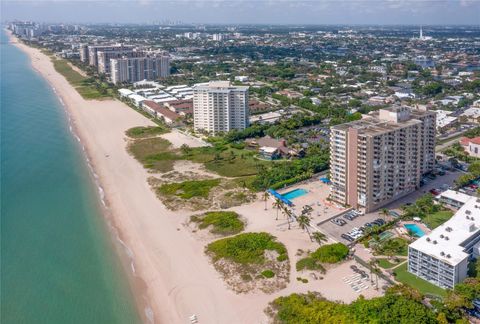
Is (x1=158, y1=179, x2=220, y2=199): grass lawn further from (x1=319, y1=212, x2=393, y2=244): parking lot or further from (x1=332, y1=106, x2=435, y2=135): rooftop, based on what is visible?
(x1=332, y1=106, x2=435, y2=135): rooftop

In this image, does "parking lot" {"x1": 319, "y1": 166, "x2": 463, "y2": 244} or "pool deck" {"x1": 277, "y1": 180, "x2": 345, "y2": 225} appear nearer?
"parking lot" {"x1": 319, "y1": 166, "x2": 463, "y2": 244}

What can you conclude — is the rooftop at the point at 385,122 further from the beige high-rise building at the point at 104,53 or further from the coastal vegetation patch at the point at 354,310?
the beige high-rise building at the point at 104,53

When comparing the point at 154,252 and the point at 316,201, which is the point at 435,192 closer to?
the point at 316,201

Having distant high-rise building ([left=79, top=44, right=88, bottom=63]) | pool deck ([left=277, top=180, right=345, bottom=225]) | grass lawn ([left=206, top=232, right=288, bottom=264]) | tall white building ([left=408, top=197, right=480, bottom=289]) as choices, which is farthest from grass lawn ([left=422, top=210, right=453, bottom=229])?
distant high-rise building ([left=79, top=44, right=88, bottom=63])

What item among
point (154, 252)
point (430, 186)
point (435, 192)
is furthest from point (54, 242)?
point (430, 186)

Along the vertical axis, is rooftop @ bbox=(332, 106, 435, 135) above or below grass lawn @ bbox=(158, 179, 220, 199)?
above

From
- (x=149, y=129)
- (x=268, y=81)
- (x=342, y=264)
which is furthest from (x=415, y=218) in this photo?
(x=268, y=81)
